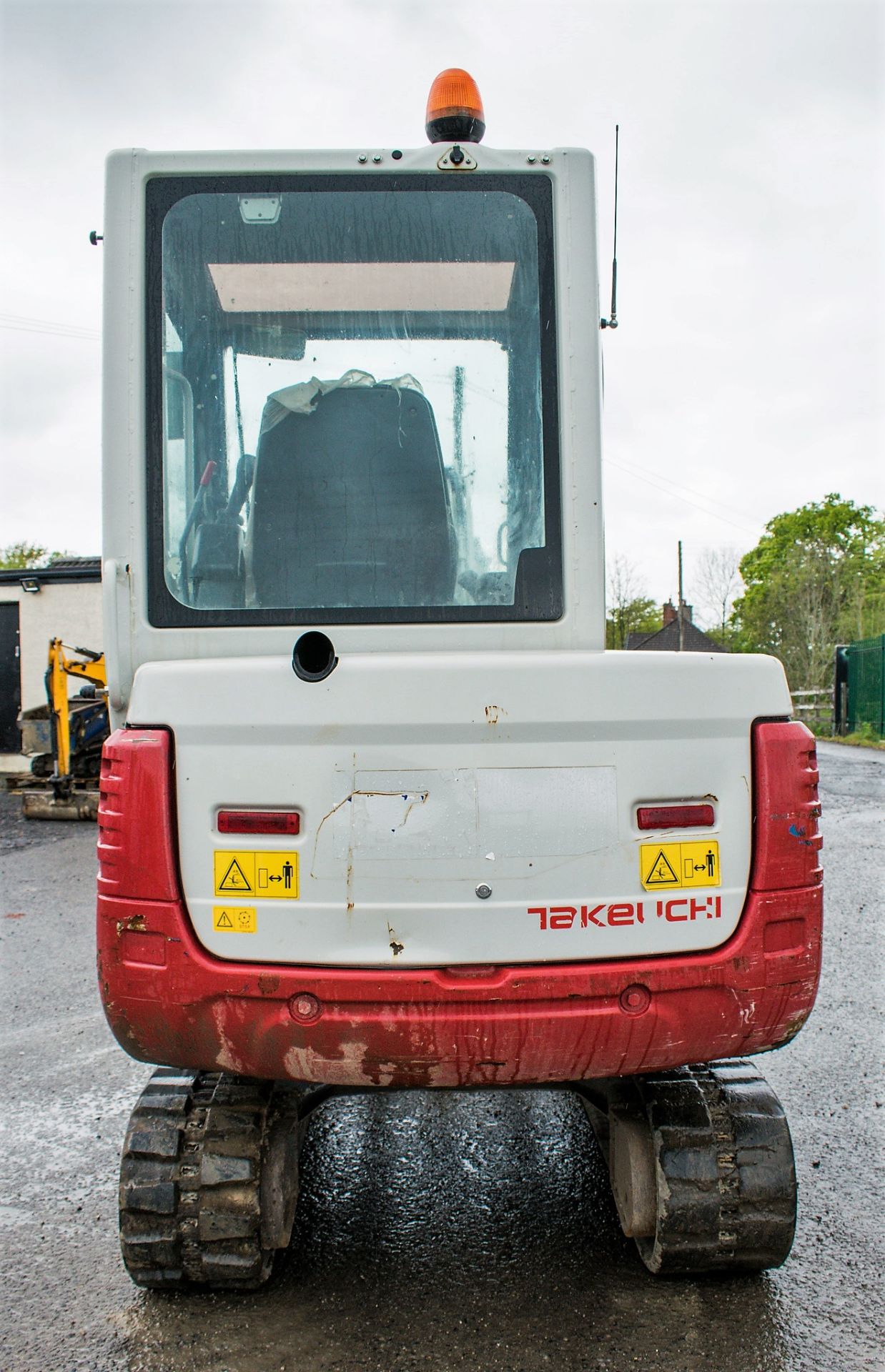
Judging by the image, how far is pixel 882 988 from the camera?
18.9ft

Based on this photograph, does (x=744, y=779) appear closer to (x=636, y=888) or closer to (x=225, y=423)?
(x=636, y=888)

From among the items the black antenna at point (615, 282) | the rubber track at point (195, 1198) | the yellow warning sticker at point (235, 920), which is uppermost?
the black antenna at point (615, 282)

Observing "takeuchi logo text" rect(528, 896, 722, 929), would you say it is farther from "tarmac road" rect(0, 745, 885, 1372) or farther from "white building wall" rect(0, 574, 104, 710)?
"white building wall" rect(0, 574, 104, 710)

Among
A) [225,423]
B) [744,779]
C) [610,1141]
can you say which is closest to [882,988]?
[610,1141]

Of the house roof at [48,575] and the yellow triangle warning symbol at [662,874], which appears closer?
the yellow triangle warning symbol at [662,874]

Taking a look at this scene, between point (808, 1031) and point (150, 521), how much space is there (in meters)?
3.95

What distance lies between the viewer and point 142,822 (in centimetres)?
247

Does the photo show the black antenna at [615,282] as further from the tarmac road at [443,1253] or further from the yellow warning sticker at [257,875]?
the tarmac road at [443,1253]

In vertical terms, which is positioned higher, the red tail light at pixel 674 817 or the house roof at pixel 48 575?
the house roof at pixel 48 575

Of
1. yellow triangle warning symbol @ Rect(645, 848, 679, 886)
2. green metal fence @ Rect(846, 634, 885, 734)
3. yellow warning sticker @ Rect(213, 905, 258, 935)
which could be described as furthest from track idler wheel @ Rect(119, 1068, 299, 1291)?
green metal fence @ Rect(846, 634, 885, 734)

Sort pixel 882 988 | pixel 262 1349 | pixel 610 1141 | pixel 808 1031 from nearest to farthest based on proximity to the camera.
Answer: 1. pixel 262 1349
2. pixel 610 1141
3. pixel 808 1031
4. pixel 882 988

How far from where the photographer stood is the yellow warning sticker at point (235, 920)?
8.09 feet

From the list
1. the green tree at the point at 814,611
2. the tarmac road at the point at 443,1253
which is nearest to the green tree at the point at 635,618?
the green tree at the point at 814,611

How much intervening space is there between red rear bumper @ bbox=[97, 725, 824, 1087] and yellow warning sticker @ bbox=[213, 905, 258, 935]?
2.7 inches
